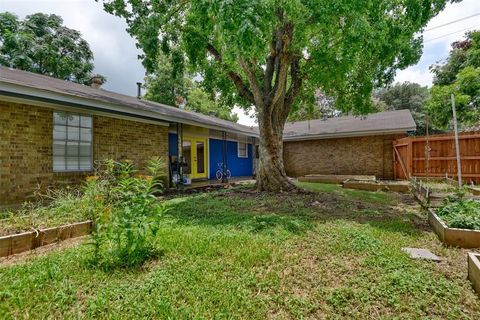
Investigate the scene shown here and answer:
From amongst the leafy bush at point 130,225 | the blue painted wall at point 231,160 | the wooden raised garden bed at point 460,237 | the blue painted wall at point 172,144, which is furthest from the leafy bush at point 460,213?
the blue painted wall at point 231,160

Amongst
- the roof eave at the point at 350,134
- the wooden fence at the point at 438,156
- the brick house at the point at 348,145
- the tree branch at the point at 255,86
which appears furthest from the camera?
the brick house at the point at 348,145

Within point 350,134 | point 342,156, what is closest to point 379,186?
point 350,134

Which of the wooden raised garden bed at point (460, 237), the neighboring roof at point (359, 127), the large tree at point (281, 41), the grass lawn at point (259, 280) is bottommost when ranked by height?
the grass lawn at point (259, 280)

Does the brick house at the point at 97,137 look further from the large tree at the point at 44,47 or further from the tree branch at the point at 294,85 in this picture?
the large tree at the point at 44,47

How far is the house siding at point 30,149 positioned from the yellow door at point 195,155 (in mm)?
4870

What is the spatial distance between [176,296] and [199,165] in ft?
36.8

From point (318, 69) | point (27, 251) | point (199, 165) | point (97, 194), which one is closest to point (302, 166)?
point (199, 165)

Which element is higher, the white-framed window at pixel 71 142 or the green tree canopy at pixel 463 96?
the green tree canopy at pixel 463 96

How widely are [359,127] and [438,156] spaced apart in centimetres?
421

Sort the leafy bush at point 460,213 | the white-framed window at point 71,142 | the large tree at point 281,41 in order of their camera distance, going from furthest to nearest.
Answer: the white-framed window at point 71,142 → the large tree at point 281,41 → the leafy bush at point 460,213

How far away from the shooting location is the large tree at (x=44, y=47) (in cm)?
1777

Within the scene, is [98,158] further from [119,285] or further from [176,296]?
[176,296]

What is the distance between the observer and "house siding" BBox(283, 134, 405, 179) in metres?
13.2

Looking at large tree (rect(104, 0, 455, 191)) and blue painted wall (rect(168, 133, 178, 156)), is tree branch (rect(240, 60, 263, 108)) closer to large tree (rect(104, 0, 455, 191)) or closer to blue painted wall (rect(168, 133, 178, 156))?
large tree (rect(104, 0, 455, 191))
